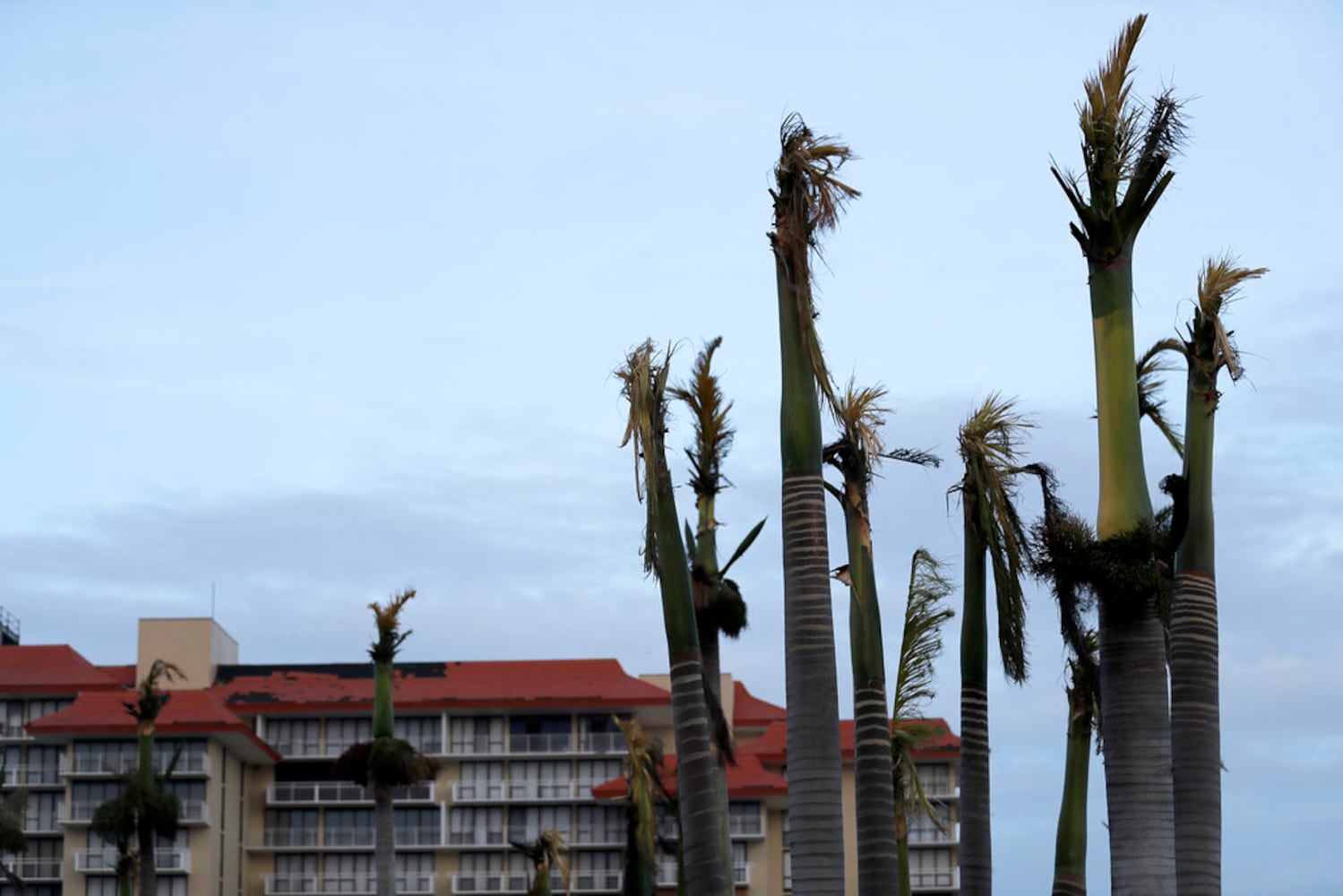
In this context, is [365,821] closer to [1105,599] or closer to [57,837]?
[57,837]

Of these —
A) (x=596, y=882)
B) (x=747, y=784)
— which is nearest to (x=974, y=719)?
(x=747, y=784)

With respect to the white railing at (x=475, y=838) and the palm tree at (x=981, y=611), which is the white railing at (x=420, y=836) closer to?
the white railing at (x=475, y=838)

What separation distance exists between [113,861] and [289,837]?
10.8 meters

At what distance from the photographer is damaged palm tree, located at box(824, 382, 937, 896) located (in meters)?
19.9

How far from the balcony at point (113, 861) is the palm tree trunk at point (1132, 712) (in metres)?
86.5

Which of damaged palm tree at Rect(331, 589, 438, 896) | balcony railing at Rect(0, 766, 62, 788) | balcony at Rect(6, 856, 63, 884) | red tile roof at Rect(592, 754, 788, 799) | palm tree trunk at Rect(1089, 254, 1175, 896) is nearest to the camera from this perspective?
palm tree trunk at Rect(1089, 254, 1175, 896)

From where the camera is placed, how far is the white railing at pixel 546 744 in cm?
10450

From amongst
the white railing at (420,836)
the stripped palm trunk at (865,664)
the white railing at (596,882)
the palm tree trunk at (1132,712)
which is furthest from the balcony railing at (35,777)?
the palm tree trunk at (1132,712)

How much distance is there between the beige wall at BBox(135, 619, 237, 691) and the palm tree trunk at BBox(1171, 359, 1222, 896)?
93.7m

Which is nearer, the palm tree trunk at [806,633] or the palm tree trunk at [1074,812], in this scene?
the palm tree trunk at [806,633]

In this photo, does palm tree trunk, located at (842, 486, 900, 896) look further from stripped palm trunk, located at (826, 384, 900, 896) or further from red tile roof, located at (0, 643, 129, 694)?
red tile roof, located at (0, 643, 129, 694)

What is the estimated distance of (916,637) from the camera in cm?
2423

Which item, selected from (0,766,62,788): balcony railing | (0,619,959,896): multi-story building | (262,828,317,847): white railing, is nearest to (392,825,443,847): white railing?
(0,619,959,896): multi-story building

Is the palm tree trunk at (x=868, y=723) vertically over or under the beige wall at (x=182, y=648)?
under
